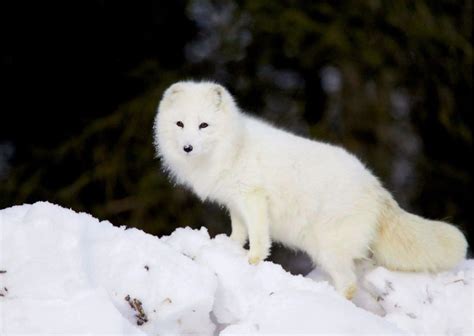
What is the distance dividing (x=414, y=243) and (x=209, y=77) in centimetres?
465

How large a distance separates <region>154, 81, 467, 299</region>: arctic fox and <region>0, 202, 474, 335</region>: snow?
2.76ft

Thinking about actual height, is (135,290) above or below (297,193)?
above

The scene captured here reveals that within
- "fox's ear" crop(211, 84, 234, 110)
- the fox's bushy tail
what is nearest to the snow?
the fox's bushy tail

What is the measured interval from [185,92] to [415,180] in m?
4.86

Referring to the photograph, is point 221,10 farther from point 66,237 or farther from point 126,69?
point 66,237

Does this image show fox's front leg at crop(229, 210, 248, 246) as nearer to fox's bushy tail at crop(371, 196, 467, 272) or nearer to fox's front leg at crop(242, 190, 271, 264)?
fox's front leg at crop(242, 190, 271, 264)

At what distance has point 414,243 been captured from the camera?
418cm

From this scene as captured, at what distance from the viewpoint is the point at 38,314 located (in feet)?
8.55

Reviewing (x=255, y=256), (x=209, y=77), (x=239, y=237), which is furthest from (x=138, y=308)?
(x=209, y=77)

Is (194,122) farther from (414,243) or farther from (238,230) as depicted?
(414,243)

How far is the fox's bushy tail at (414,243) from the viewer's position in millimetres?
4094

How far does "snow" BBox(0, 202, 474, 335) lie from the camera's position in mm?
2619

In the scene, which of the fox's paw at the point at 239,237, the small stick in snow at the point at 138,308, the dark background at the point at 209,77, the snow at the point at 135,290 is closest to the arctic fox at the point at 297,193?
the fox's paw at the point at 239,237

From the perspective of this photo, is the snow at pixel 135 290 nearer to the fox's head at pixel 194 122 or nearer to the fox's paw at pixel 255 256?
the fox's paw at pixel 255 256
